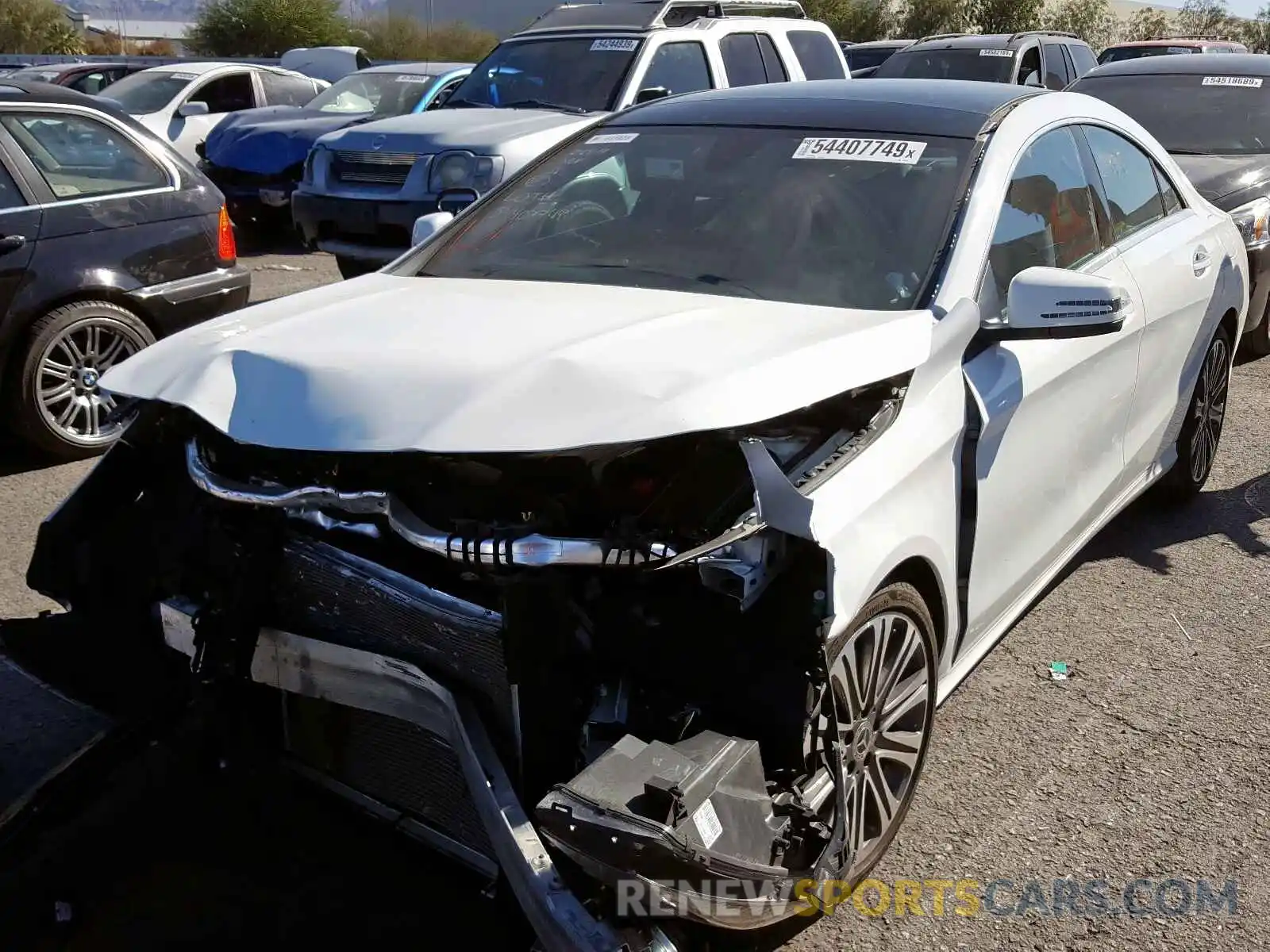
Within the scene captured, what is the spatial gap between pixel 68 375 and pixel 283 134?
686 centimetres

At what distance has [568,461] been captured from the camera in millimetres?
2611

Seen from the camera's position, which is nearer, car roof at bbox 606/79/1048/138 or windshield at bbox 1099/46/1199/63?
car roof at bbox 606/79/1048/138

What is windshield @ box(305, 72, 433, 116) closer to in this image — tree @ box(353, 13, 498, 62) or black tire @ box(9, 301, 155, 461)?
black tire @ box(9, 301, 155, 461)

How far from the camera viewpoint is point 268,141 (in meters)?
12.1

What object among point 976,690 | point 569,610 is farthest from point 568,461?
point 976,690

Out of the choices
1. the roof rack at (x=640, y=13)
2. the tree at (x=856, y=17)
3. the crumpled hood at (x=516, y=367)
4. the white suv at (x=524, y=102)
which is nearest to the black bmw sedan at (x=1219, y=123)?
the white suv at (x=524, y=102)

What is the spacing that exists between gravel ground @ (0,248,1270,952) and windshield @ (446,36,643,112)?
18.6ft

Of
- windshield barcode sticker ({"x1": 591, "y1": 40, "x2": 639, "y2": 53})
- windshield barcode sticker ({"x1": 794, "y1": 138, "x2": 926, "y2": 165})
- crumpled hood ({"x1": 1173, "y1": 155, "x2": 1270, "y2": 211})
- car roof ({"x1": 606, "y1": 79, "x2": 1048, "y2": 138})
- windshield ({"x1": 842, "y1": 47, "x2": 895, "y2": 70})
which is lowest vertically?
windshield ({"x1": 842, "y1": 47, "x2": 895, "y2": 70})

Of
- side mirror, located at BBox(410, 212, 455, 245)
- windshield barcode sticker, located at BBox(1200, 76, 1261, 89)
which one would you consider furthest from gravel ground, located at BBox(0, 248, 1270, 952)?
windshield barcode sticker, located at BBox(1200, 76, 1261, 89)

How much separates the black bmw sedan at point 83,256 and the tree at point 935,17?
117ft

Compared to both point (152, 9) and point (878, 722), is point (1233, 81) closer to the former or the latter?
point (878, 722)

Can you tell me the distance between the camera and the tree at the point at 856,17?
38594 mm

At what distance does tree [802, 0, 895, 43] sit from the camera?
3859 centimetres

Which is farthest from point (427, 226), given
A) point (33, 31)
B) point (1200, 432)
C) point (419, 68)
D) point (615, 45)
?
point (33, 31)
